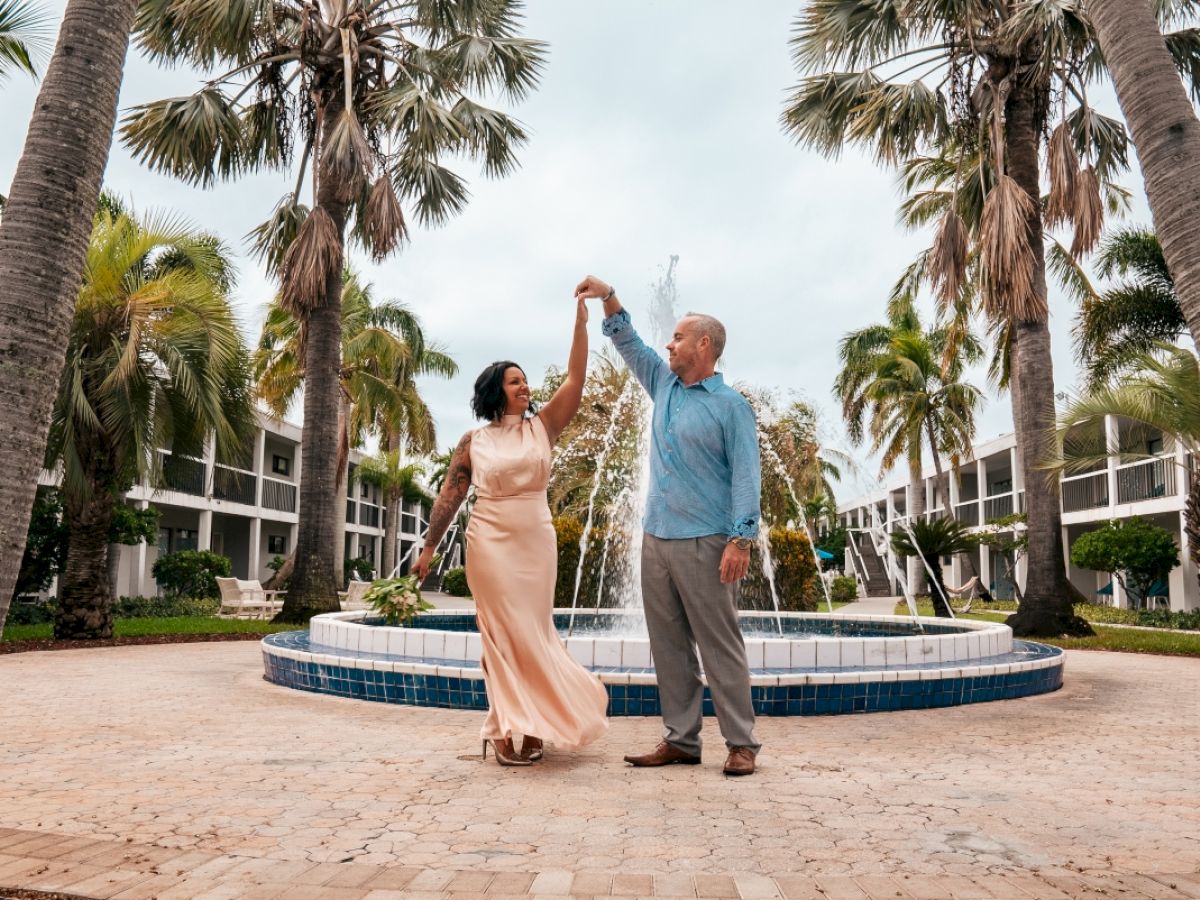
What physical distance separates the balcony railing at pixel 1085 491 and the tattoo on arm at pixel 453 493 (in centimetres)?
2613

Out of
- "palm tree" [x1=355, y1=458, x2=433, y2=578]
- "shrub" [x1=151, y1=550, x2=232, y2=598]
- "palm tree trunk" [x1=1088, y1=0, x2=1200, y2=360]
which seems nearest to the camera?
"palm tree trunk" [x1=1088, y1=0, x2=1200, y2=360]

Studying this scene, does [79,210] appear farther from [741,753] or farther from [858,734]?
[858,734]

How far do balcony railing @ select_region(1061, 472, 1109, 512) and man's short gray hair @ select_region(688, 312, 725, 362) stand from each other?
25708 mm

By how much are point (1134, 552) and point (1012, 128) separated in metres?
10.0

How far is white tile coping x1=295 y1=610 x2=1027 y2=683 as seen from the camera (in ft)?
20.8

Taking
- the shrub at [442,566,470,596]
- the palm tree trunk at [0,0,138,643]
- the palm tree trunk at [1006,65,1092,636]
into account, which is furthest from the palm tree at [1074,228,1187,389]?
the shrub at [442,566,470,596]

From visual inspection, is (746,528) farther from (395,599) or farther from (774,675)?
(395,599)

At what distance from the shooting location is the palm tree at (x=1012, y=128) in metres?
13.1

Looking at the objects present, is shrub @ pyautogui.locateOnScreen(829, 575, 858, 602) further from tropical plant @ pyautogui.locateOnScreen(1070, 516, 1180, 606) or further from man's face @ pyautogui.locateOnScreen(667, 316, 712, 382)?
man's face @ pyautogui.locateOnScreen(667, 316, 712, 382)

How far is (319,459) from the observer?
14352mm

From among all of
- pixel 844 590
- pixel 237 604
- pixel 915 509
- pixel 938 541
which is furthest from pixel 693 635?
pixel 915 509

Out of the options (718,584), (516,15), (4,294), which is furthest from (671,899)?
(516,15)

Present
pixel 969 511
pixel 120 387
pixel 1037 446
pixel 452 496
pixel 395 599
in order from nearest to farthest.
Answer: pixel 452 496 < pixel 395 599 < pixel 120 387 < pixel 1037 446 < pixel 969 511

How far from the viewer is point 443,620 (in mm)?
11641
